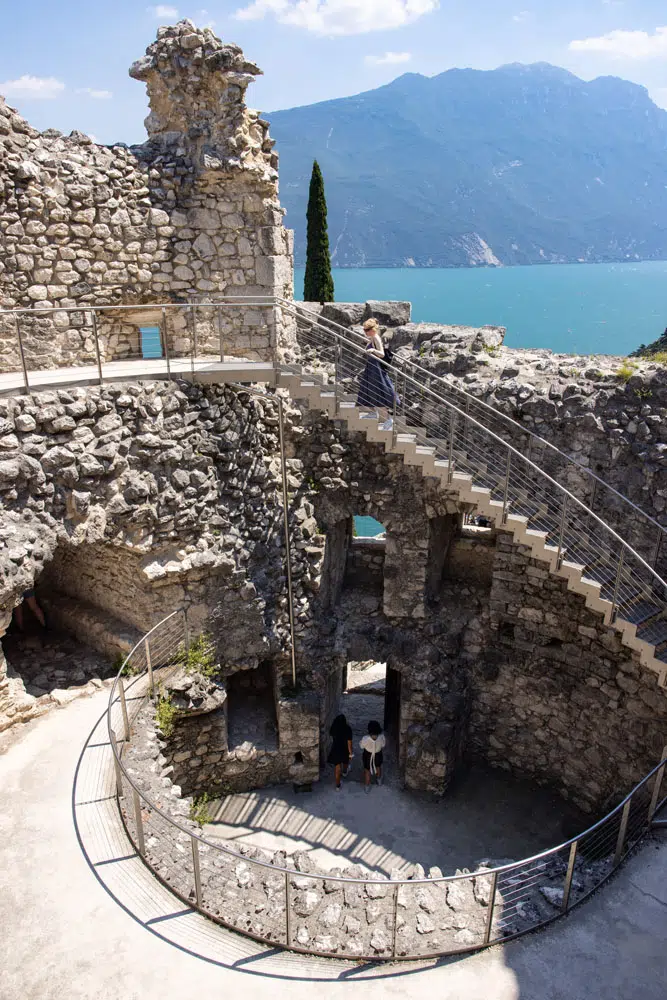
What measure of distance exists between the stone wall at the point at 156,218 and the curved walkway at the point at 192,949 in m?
7.16

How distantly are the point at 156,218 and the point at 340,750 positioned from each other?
1001 centimetres

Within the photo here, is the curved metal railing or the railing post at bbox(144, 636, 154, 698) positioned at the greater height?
the railing post at bbox(144, 636, 154, 698)

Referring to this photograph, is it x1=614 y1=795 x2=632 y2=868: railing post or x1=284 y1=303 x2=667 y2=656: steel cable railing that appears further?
x1=284 y1=303 x2=667 y2=656: steel cable railing

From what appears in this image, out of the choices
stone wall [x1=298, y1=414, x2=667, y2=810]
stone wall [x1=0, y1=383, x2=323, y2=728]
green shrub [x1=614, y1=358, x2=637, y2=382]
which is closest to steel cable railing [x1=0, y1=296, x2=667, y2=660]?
stone wall [x1=0, y1=383, x2=323, y2=728]

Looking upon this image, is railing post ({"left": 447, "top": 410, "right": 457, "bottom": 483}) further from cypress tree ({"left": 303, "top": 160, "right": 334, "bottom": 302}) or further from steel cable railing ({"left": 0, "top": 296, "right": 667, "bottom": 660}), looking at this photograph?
cypress tree ({"left": 303, "top": 160, "right": 334, "bottom": 302})

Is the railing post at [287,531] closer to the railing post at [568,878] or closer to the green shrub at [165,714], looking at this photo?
the green shrub at [165,714]

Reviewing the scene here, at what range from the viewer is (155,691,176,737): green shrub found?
400 inches

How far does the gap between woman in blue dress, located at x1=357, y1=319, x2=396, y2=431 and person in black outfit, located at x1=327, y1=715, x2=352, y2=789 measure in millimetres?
6238

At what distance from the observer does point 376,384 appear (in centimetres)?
1004

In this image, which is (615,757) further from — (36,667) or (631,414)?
(36,667)

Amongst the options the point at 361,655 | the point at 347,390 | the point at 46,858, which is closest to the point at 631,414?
the point at 347,390

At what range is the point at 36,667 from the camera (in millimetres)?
10875

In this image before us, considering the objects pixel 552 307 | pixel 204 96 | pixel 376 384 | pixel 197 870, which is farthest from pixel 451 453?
pixel 552 307

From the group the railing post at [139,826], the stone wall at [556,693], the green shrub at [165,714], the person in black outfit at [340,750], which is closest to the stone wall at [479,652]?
the stone wall at [556,693]
